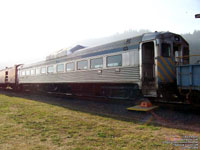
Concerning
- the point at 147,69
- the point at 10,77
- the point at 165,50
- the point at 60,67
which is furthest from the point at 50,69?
the point at 10,77

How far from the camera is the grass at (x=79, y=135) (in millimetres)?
3656

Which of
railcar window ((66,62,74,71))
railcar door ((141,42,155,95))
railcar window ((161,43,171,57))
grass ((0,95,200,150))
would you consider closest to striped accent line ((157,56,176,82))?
railcar window ((161,43,171,57))

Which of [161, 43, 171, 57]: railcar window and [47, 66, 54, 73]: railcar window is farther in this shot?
[47, 66, 54, 73]: railcar window

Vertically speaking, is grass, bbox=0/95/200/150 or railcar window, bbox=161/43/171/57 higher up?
railcar window, bbox=161/43/171/57

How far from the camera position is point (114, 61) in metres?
9.69

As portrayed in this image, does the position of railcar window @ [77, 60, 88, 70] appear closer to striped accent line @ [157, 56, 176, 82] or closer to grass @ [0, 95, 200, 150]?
striped accent line @ [157, 56, 176, 82]

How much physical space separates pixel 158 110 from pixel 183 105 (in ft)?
3.94

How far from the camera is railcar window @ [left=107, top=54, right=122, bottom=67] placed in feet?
30.9

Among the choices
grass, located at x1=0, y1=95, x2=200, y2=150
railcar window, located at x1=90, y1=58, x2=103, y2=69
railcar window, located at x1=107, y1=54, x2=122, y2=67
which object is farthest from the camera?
railcar window, located at x1=90, y1=58, x2=103, y2=69

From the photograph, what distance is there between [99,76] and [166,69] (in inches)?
Answer: 150

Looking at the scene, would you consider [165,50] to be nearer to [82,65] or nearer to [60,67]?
[82,65]

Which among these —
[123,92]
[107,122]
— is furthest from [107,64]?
[107,122]

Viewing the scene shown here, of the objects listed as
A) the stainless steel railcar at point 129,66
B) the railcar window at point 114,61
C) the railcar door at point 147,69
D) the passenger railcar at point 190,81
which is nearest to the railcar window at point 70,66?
the stainless steel railcar at point 129,66

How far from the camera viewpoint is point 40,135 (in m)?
4.32
